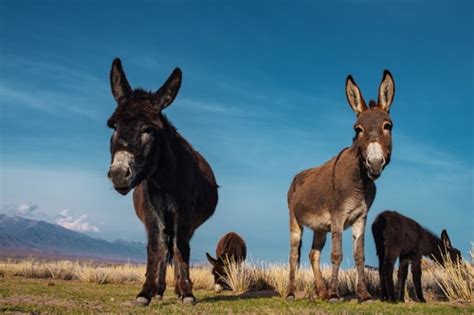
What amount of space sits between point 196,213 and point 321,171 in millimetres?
3380

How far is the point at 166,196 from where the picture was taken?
8.71 meters

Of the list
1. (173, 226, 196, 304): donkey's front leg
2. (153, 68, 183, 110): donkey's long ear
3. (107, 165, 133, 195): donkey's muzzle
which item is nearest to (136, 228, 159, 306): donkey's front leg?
(173, 226, 196, 304): donkey's front leg

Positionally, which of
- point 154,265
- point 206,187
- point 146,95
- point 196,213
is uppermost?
point 146,95

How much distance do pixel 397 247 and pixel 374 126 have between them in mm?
3214

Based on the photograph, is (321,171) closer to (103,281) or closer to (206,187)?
(206,187)

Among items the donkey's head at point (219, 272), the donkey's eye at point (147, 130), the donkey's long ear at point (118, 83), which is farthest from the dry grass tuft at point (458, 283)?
the donkey's long ear at point (118, 83)

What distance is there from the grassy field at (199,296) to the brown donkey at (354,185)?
832 millimetres

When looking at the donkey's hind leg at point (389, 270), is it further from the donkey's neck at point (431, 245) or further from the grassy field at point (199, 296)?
the donkey's neck at point (431, 245)

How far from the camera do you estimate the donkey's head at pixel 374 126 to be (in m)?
8.70

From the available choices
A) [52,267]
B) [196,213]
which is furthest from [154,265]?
[52,267]

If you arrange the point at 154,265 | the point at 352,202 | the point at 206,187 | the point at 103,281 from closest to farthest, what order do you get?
the point at 154,265 → the point at 352,202 → the point at 206,187 → the point at 103,281

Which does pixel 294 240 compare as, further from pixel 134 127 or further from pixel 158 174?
pixel 134 127

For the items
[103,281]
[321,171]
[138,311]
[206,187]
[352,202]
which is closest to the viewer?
[138,311]

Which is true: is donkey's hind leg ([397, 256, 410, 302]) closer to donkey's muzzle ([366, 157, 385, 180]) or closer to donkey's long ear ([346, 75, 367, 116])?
donkey's muzzle ([366, 157, 385, 180])
